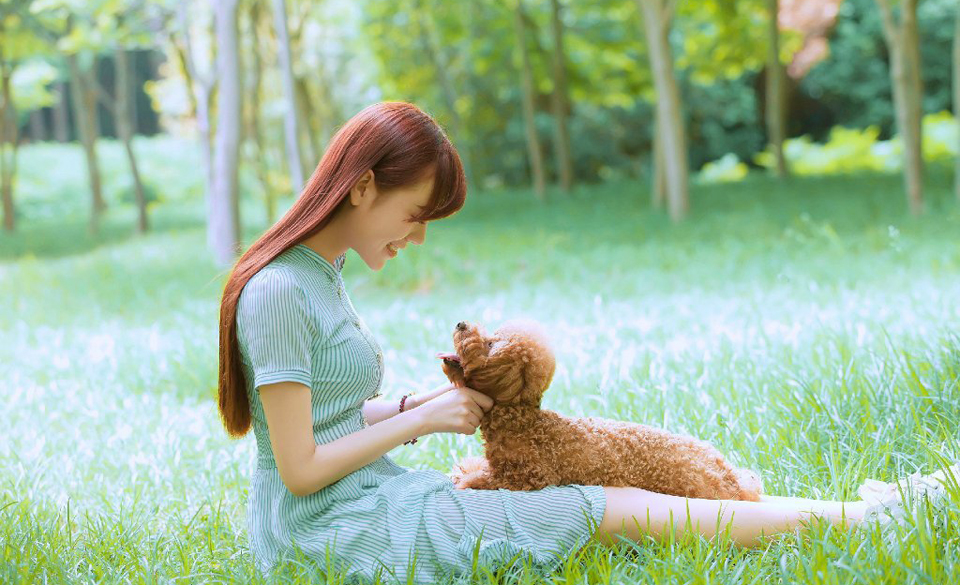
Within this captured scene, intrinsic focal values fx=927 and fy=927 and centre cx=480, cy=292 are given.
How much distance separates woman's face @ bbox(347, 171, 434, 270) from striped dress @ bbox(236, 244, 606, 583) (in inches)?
4.7

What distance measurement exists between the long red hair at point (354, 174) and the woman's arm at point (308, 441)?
9.2 inches

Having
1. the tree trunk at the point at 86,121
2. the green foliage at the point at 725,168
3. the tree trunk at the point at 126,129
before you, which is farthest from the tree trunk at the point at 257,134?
the green foliage at the point at 725,168

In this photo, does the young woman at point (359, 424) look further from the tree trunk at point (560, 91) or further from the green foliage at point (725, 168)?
the green foliage at point (725, 168)

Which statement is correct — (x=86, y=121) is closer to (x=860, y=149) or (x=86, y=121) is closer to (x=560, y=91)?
(x=560, y=91)

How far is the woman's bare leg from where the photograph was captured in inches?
94.3

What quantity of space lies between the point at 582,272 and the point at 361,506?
20.8ft

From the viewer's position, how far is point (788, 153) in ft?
83.7

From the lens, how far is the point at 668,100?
1126cm

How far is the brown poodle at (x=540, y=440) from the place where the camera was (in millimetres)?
2303

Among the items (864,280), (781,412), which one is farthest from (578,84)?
(781,412)

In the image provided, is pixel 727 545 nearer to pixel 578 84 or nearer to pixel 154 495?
pixel 154 495

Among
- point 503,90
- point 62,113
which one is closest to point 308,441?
point 503,90

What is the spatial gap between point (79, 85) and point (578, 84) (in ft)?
30.9

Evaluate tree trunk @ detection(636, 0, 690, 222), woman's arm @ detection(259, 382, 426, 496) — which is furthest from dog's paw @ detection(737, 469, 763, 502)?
tree trunk @ detection(636, 0, 690, 222)
